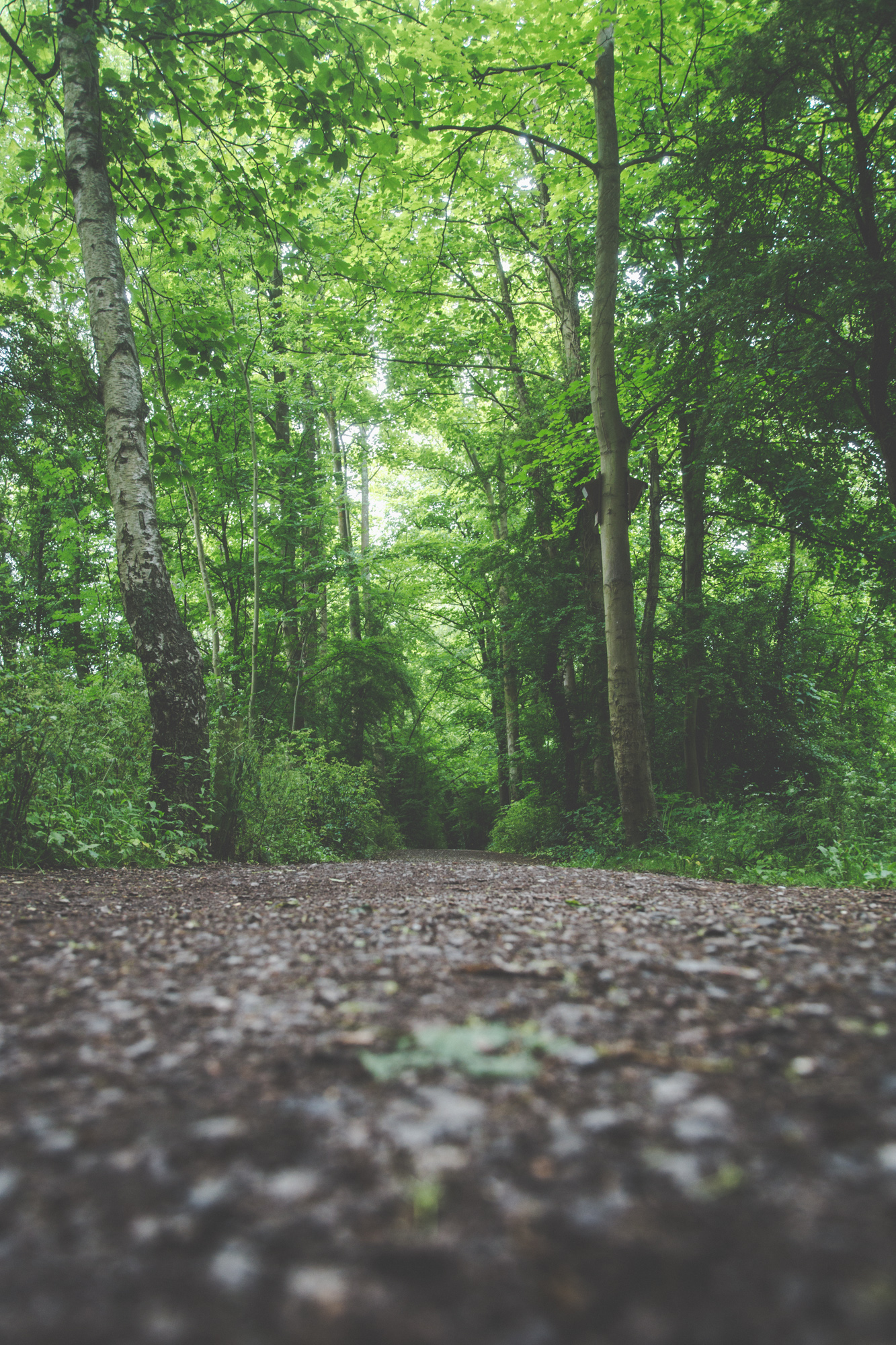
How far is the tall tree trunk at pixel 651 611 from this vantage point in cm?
1114

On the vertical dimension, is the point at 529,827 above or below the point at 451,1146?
below

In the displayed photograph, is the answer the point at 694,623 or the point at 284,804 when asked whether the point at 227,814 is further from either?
the point at 694,623

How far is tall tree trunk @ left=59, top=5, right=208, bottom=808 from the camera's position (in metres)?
5.75

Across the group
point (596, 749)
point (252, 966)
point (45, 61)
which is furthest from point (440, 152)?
point (252, 966)

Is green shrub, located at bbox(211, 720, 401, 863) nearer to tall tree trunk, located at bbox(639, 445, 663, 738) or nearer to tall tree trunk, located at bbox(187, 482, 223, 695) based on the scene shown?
tall tree trunk, located at bbox(187, 482, 223, 695)

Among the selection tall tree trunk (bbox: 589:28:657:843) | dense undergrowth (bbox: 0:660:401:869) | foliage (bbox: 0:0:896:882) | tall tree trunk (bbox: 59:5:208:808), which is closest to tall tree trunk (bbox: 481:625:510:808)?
foliage (bbox: 0:0:896:882)

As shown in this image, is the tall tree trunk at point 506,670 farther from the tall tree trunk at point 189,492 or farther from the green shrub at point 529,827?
the tall tree trunk at point 189,492

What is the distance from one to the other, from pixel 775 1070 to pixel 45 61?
10.5 meters

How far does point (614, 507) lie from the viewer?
26.3 feet

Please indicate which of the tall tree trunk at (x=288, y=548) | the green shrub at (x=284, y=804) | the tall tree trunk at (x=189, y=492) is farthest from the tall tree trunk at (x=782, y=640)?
the tall tree trunk at (x=189, y=492)

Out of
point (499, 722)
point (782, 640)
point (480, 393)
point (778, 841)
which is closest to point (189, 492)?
point (480, 393)

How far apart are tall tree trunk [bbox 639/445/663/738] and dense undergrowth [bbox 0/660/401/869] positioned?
6.22 m

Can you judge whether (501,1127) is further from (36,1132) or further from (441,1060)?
(36,1132)

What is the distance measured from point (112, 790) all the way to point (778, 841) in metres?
6.54
